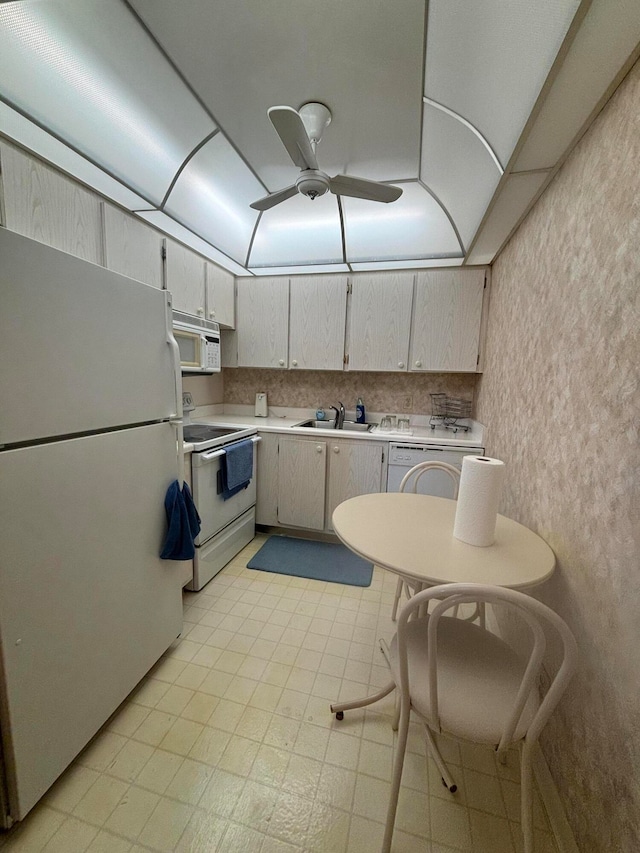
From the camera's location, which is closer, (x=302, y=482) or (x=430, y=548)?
(x=430, y=548)

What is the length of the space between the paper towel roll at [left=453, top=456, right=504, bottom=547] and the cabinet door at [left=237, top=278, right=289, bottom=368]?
2.23m

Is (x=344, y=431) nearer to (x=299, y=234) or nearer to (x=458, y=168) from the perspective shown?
(x=299, y=234)

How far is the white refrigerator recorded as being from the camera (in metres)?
0.93

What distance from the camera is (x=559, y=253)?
1.41m

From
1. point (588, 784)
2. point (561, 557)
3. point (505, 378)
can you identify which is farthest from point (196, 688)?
point (505, 378)

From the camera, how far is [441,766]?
1.19m

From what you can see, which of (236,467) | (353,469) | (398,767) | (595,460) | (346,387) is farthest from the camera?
(346,387)

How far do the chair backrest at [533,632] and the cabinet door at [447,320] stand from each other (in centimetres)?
225

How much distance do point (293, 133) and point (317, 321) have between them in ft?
5.62

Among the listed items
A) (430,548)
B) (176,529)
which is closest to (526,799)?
(430,548)

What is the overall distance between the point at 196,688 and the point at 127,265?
223cm

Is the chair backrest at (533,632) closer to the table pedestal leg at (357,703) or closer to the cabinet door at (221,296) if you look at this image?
the table pedestal leg at (357,703)

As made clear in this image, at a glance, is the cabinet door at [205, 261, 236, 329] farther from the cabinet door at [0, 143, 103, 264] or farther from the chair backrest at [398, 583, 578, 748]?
the chair backrest at [398, 583, 578, 748]

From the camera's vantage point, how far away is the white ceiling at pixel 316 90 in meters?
1.09
